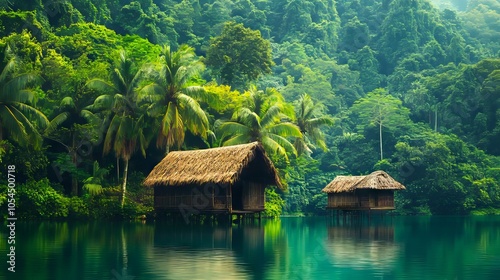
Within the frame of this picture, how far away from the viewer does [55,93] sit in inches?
1700

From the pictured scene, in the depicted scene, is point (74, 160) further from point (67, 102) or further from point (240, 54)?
point (240, 54)

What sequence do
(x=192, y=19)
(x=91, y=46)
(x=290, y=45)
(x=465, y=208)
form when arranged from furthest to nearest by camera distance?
1. (x=290, y=45)
2. (x=192, y=19)
3. (x=465, y=208)
4. (x=91, y=46)

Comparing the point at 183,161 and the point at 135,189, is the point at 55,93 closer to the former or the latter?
the point at 135,189

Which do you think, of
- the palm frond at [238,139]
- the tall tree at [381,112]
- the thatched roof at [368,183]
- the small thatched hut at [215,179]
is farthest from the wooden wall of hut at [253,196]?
the tall tree at [381,112]

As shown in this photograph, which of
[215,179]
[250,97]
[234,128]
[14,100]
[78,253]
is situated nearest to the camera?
[78,253]

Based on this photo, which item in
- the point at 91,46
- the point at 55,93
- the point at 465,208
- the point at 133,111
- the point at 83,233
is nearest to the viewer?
the point at 83,233

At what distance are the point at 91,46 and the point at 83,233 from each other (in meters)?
25.2

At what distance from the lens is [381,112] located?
2714 inches

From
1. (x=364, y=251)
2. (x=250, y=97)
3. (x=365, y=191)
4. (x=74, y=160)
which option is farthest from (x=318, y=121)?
(x=364, y=251)

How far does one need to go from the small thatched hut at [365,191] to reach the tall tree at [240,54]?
11457mm

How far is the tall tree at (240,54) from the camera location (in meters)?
56.4

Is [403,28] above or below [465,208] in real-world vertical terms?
above

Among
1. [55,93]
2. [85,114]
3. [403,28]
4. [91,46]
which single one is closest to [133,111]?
[85,114]

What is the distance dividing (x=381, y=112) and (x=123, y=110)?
1356 inches
